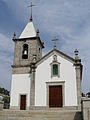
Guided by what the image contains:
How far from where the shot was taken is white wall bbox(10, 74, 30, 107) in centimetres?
1973

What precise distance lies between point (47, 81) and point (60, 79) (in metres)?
1.34

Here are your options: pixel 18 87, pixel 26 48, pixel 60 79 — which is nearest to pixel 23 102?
pixel 18 87

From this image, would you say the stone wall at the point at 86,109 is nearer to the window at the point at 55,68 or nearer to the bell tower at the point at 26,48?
the window at the point at 55,68

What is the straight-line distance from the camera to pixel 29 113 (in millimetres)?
12383

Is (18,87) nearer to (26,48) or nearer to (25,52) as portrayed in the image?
(25,52)

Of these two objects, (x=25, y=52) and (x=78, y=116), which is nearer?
(x=78, y=116)

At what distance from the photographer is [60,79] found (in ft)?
62.3

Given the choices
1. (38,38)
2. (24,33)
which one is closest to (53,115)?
(38,38)

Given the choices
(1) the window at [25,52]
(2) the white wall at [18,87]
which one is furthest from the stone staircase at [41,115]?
(1) the window at [25,52]

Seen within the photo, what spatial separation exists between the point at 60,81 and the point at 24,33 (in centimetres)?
832

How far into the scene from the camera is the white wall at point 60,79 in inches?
713

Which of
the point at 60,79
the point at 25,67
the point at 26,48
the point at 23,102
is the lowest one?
the point at 23,102

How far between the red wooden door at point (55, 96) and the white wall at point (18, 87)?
7.76 feet

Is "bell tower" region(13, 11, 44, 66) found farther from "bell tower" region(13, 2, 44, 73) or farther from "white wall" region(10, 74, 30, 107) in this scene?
"white wall" region(10, 74, 30, 107)
